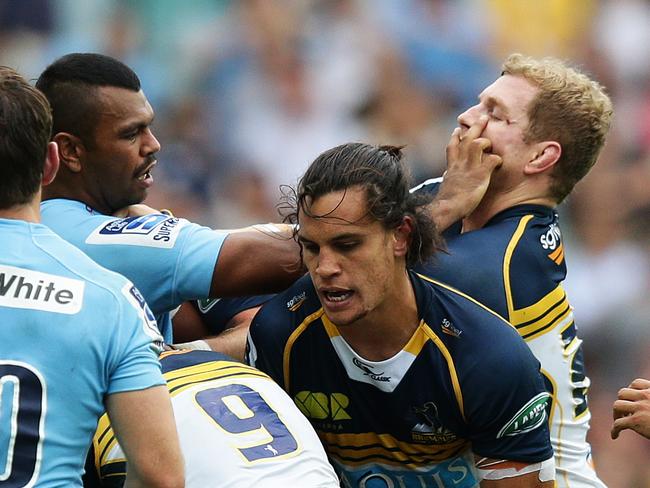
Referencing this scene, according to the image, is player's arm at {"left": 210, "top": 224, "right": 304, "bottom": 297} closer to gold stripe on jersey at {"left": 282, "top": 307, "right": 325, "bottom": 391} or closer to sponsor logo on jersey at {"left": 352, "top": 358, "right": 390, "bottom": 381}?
gold stripe on jersey at {"left": 282, "top": 307, "right": 325, "bottom": 391}

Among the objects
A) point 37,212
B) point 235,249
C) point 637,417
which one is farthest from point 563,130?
point 37,212

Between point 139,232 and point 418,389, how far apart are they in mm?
1058

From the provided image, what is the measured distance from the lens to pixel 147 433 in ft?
9.61

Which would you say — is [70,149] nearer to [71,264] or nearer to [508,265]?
[71,264]

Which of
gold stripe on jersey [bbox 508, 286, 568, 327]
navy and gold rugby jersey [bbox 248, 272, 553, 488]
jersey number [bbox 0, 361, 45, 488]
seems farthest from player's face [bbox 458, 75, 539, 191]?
jersey number [bbox 0, 361, 45, 488]

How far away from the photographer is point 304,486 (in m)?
3.31

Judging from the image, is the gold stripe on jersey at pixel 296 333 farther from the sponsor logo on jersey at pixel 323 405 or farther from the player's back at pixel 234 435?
the player's back at pixel 234 435

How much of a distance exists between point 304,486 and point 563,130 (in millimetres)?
1982

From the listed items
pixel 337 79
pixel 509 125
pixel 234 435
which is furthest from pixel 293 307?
pixel 337 79

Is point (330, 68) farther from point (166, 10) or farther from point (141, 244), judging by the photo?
point (141, 244)

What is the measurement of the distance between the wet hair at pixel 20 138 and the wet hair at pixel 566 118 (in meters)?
2.18

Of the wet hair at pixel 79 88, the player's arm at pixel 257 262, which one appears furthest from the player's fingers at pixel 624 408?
the wet hair at pixel 79 88

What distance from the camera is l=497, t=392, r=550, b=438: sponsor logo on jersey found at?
12.3 ft

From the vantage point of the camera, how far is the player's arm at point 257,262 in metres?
3.90
